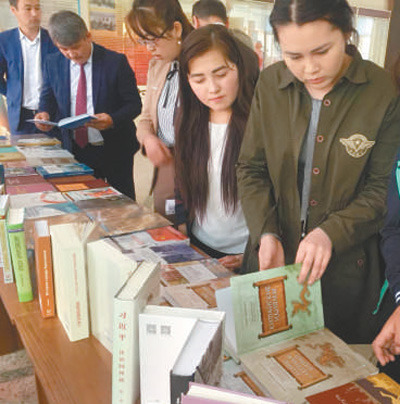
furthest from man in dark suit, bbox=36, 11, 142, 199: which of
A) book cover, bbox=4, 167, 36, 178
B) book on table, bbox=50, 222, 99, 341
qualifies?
book on table, bbox=50, 222, 99, 341

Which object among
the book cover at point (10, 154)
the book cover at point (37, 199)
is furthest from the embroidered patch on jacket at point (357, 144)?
the book cover at point (10, 154)

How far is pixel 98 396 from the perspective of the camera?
0.82m

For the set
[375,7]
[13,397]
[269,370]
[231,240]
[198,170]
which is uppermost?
[375,7]

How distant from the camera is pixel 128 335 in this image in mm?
698

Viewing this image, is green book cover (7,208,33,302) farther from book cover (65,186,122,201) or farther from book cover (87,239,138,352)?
book cover (65,186,122,201)

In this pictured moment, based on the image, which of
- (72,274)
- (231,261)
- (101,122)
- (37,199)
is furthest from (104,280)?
(101,122)

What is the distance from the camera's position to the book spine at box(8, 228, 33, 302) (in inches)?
43.0

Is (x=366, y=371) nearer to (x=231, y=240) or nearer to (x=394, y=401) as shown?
(x=394, y=401)

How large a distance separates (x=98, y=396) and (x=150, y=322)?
26cm

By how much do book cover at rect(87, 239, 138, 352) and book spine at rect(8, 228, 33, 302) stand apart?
0.26 meters

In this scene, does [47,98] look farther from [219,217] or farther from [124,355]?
[124,355]

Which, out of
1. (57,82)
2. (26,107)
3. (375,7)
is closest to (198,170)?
(57,82)

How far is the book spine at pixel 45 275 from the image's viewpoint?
1023mm

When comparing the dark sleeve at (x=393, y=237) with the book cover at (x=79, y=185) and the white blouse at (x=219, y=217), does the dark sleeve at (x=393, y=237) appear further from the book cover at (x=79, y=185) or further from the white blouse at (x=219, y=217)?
the book cover at (x=79, y=185)
